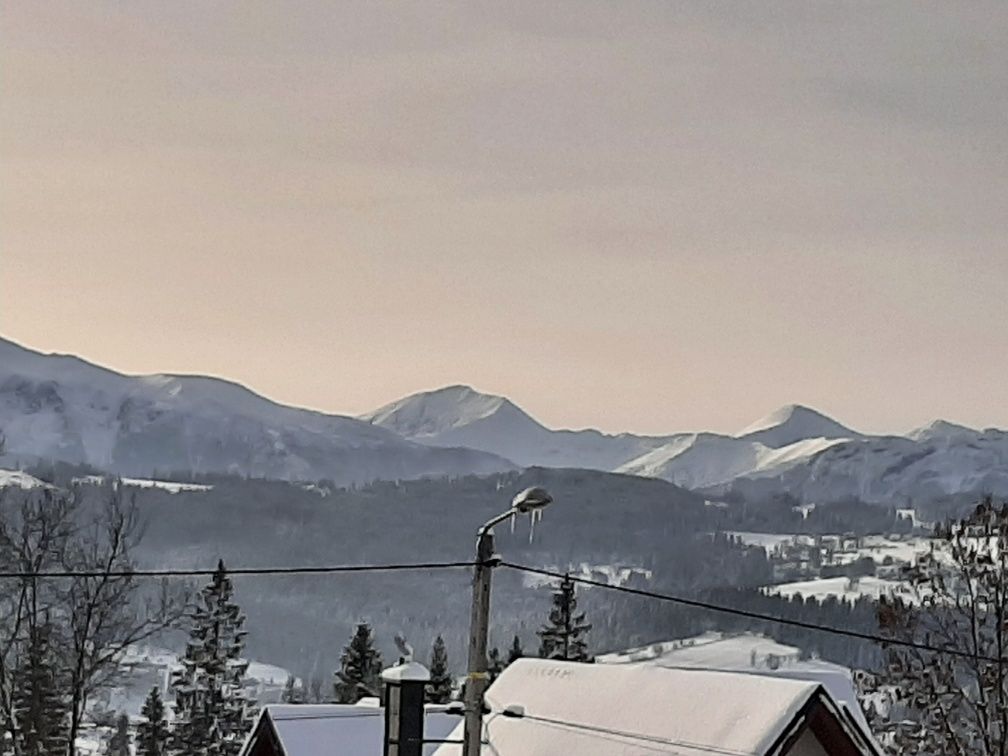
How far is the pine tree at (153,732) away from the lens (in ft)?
212

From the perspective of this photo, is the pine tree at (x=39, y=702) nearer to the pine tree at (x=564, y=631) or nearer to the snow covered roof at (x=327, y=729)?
the pine tree at (x=564, y=631)

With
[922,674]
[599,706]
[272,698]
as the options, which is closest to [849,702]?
[599,706]

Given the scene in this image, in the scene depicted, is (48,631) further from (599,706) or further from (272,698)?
(272,698)

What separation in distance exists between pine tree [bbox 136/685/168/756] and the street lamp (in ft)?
163

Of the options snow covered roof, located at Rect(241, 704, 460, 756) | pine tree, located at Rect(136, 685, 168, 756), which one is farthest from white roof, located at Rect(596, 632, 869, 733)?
snow covered roof, located at Rect(241, 704, 460, 756)

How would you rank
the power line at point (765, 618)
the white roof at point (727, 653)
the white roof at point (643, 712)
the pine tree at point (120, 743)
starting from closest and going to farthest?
the white roof at point (643, 712)
the power line at point (765, 618)
the pine tree at point (120, 743)
the white roof at point (727, 653)

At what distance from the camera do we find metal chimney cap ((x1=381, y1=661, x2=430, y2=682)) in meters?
17.8

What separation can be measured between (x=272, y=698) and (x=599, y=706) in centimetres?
16304

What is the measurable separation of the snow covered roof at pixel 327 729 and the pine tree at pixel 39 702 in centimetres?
2033

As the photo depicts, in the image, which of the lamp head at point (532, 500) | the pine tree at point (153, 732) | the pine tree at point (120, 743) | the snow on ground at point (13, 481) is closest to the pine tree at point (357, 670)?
the pine tree at point (153, 732)

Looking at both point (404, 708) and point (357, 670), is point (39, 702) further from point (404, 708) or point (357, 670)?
point (404, 708)

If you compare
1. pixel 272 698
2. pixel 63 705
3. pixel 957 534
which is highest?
pixel 957 534

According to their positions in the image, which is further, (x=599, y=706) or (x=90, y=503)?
(x=90, y=503)

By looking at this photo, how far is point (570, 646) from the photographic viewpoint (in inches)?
2336
